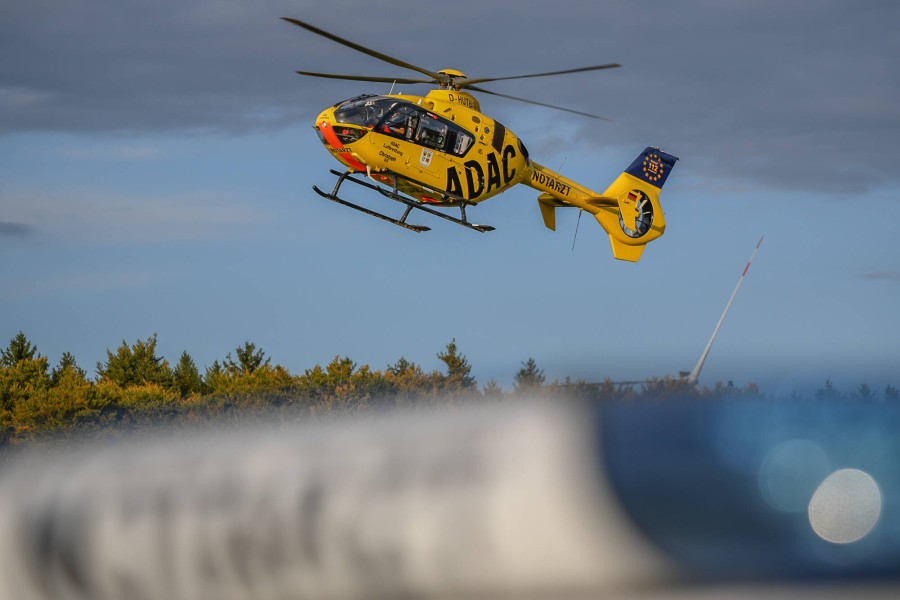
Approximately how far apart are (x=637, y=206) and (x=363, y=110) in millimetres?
18730

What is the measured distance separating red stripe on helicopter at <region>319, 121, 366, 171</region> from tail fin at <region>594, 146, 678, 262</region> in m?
15.0

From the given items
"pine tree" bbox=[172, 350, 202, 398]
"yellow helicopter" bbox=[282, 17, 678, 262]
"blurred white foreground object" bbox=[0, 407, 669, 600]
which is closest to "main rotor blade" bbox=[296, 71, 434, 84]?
"yellow helicopter" bbox=[282, 17, 678, 262]

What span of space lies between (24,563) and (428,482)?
39.1 ft

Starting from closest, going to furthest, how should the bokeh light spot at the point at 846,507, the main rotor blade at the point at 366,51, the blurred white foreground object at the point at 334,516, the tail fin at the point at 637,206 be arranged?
the bokeh light spot at the point at 846,507, the blurred white foreground object at the point at 334,516, the main rotor blade at the point at 366,51, the tail fin at the point at 637,206

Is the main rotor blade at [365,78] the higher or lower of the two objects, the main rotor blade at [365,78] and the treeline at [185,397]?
the higher

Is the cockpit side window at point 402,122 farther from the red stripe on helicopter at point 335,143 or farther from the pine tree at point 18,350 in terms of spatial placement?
the pine tree at point 18,350

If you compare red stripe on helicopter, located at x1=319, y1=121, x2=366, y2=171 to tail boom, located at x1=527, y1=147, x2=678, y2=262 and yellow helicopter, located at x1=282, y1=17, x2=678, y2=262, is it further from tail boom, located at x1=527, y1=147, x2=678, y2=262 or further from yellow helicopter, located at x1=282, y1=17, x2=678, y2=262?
tail boom, located at x1=527, y1=147, x2=678, y2=262

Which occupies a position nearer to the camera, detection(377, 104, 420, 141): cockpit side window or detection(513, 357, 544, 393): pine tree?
detection(513, 357, 544, 393): pine tree

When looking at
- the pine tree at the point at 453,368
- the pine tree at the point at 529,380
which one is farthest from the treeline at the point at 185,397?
the pine tree at the point at 529,380

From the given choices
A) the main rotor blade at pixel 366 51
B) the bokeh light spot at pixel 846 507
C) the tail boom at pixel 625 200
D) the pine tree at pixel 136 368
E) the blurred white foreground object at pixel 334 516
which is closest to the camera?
the bokeh light spot at pixel 846 507

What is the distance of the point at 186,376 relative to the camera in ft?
238

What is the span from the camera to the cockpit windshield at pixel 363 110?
38281mm

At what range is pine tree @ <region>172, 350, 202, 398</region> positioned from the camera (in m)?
72.0

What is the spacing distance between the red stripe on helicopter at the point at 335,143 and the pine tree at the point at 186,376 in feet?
120
